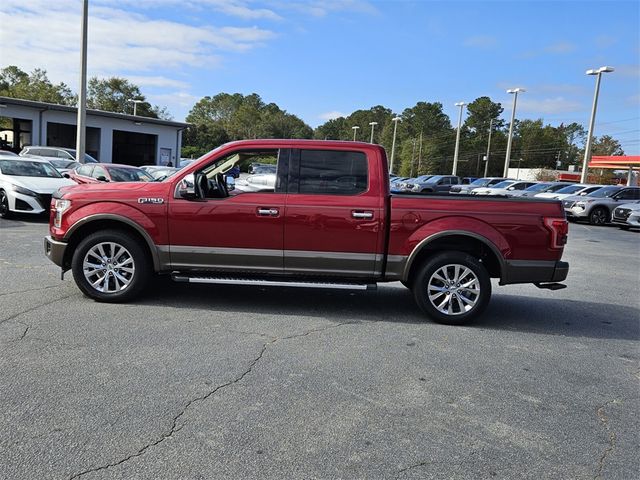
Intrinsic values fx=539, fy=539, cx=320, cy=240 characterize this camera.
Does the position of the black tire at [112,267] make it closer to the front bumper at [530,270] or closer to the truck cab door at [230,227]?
the truck cab door at [230,227]

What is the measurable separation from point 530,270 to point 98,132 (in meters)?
41.6

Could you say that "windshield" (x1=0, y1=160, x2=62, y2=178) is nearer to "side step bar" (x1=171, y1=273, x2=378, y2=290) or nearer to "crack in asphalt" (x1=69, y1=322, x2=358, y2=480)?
"side step bar" (x1=171, y1=273, x2=378, y2=290)

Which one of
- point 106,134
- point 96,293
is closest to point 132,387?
point 96,293

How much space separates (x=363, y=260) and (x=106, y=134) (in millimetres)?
40612

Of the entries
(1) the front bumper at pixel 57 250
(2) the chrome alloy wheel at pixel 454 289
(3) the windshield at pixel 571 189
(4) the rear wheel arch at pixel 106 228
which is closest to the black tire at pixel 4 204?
(1) the front bumper at pixel 57 250

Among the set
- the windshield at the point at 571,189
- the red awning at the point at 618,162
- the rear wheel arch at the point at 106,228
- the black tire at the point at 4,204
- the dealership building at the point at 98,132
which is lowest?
the black tire at the point at 4,204

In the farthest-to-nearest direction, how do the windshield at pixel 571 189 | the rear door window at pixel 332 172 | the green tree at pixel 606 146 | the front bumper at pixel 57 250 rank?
the green tree at pixel 606 146 < the windshield at pixel 571 189 < the front bumper at pixel 57 250 < the rear door window at pixel 332 172

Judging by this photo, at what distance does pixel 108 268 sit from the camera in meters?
6.16

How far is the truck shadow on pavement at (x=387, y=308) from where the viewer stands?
6195mm

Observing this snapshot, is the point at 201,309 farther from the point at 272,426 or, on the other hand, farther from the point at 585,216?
the point at 585,216

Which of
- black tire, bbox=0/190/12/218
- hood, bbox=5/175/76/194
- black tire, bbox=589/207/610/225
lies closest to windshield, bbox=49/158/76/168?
hood, bbox=5/175/76/194

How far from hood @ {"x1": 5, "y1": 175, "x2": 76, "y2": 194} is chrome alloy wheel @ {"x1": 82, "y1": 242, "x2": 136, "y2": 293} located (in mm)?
8187

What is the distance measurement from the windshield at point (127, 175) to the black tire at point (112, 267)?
1068 centimetres

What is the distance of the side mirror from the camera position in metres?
6.08
